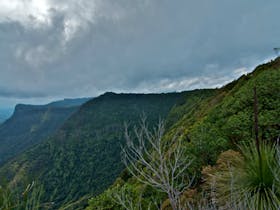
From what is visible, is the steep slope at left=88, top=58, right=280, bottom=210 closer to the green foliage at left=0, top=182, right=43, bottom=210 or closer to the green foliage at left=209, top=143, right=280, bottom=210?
the green foliage at left=209, top=143, right=280, bottom=210

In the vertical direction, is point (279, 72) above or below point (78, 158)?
above

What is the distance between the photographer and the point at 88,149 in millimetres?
135250

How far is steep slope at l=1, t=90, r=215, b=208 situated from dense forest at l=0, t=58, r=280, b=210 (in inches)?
16.8

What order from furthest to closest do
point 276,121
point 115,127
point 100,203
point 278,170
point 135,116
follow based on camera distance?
point 135,116 < point 115,127 < point 100,203 < point 276,121 < point 278,170

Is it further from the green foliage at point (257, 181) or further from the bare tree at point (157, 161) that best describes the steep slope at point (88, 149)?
the green foliage at point (257, 181)

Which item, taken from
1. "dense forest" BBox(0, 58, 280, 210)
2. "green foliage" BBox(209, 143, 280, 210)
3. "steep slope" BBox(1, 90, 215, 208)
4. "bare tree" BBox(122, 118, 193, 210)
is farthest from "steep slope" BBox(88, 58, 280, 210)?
"steep slope" BBox(1, 90, 215, 208)

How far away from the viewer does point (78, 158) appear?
12794 cm

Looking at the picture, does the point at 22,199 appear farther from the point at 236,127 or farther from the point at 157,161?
the point at 236,127

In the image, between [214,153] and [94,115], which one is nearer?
[214,153]

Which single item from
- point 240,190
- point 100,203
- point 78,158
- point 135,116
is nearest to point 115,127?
point 135,116

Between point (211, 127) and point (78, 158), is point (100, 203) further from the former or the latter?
point (78, 158)

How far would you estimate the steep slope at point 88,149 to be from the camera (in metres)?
104

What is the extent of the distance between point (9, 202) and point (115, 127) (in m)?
154

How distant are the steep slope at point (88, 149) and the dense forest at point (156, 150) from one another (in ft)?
1.40
